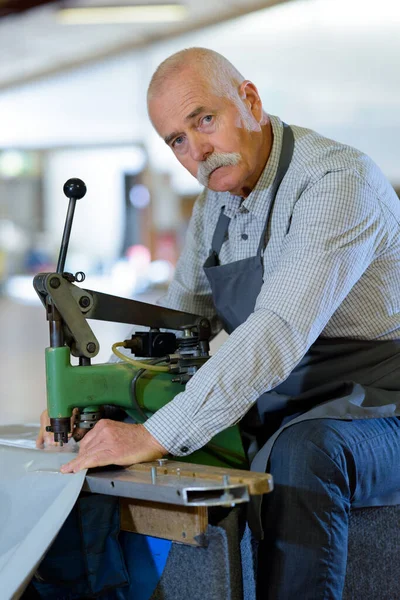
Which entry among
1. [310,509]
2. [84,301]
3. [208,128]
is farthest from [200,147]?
[310,509]

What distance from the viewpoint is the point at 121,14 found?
8.20 m

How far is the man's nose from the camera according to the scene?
1.87 metres

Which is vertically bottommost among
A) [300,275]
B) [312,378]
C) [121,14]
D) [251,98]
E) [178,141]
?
[312,378]

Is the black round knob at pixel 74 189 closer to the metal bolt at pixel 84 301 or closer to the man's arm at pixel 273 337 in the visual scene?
the metal bolt at pixel 84 301

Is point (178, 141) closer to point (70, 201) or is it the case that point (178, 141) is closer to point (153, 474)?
point (70, 201)

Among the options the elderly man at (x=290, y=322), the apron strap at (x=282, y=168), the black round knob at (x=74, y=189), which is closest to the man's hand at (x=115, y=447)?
the elderly man at (x=290, y=322)

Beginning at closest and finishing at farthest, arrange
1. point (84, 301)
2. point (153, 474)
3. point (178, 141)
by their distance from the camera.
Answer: point (153, 474)
point (84, 301)
point (178, 141)

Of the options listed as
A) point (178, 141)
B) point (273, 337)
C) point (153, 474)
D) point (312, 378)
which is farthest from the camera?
point (178, 141)

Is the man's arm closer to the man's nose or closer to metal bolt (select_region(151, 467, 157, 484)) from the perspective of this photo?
metal bolt (select_region(151, 467, 157, 484))

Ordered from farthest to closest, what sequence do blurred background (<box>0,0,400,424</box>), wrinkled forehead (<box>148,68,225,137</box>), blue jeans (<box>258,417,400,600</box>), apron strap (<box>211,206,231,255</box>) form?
blurred background (<box>0,0,400,424</box>), apron strap (<box>211,206,231,255</box>), wrinkled forehead (<box>148,68,225,137</box>), blue jeans (<box>258,417,400,600</box>)

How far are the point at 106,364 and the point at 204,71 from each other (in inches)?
29.5

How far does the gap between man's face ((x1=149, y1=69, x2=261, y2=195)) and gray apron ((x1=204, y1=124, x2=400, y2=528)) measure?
98 mm

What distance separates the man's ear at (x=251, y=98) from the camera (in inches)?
76.3

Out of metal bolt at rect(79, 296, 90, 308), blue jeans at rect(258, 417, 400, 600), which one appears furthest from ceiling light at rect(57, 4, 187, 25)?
blue jeans at rect(258, 417, 400, 600)
